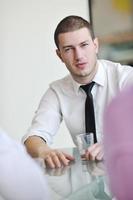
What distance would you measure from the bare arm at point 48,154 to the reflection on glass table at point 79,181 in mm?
31

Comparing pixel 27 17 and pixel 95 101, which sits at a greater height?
pixel 27 17

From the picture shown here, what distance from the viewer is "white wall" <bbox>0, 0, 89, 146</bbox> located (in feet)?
9.92

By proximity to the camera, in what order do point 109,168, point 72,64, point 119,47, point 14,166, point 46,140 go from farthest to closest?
point 119,47 → point 72,64 → point 46,140 → point 14,166 → point 109,168

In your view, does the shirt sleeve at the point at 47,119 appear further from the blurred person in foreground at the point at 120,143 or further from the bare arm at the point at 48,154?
the blurred person in foreground at the point at 120,143

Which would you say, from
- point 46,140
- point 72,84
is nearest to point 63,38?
point 72,84

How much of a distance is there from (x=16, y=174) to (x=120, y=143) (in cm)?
22

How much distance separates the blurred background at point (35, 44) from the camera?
2996mm

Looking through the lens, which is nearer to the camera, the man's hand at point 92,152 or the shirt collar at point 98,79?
the man's hand at point 92,152

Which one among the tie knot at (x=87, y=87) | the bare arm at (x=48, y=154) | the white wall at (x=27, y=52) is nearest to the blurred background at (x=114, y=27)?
the white wall at (x=27, y=52)

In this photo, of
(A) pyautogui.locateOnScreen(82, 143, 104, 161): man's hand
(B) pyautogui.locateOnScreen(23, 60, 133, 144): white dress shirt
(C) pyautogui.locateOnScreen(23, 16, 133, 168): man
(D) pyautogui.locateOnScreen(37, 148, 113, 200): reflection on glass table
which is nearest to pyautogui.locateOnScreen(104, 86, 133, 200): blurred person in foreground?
(D) pyautogui.locateOnScreen(37, 148, 113, 200): reflection on glass table

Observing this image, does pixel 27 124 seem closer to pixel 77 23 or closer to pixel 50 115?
pixel 50 115

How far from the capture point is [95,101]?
6.91ft

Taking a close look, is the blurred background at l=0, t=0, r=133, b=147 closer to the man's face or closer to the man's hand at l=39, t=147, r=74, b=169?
the man's face

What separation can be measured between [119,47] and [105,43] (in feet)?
0.38
